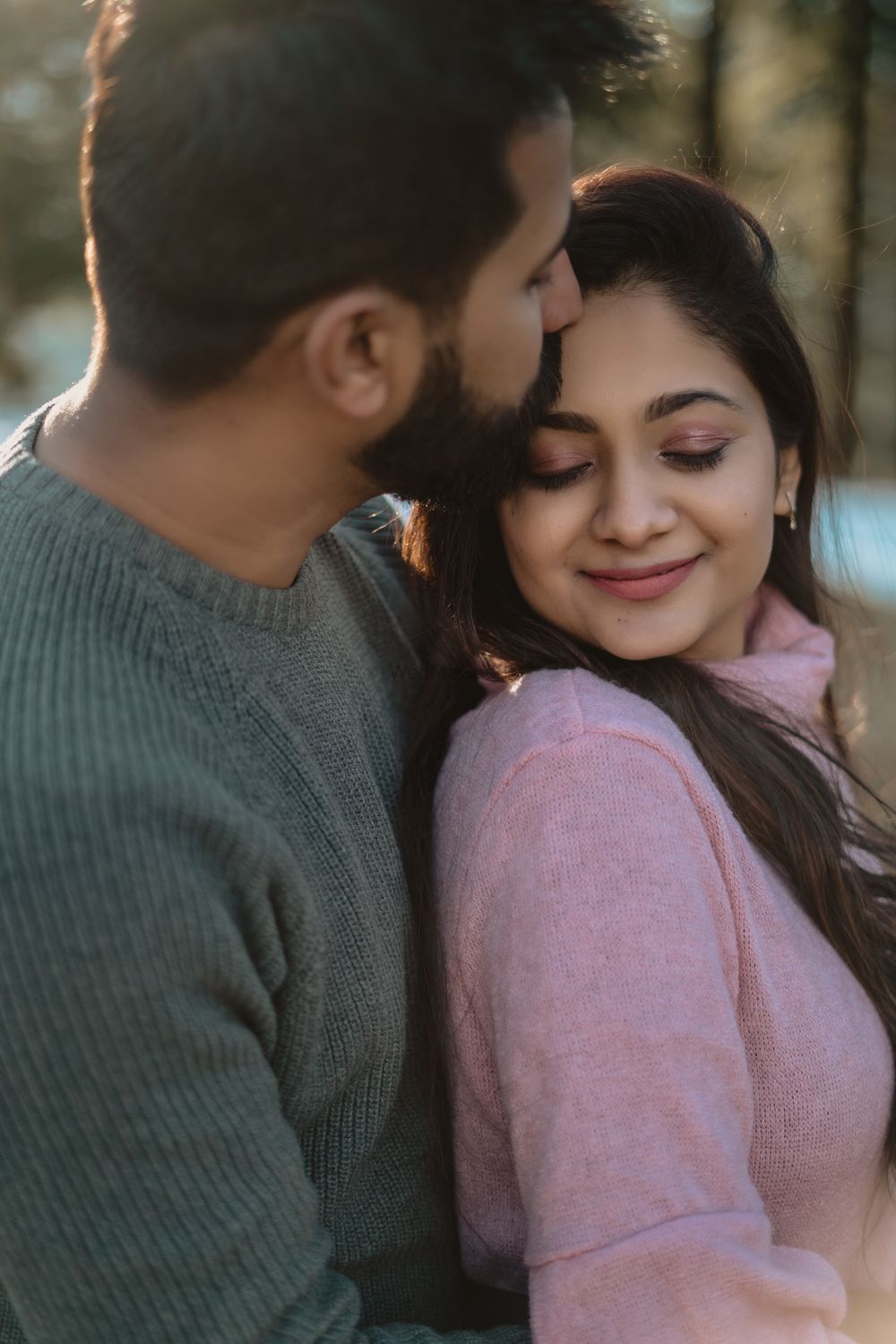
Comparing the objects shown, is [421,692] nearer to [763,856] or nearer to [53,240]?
[763,856]

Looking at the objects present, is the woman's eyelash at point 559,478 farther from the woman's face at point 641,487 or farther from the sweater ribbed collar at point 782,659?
the sweater ribbed collar at point 782,659

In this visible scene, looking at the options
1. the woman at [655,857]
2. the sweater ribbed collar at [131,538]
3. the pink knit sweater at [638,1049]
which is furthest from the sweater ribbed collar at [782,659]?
the sweater ribbed collar at [131,538]

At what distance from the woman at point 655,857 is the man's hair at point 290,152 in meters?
0.38

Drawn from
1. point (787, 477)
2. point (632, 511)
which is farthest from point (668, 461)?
point (787, 477)

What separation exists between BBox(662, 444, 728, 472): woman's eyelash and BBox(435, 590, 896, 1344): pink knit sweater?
364 mm

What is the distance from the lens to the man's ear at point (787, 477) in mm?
2070

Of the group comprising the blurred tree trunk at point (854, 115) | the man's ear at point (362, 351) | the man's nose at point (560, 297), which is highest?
the man's ear at point (362, 351)

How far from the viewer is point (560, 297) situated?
168 centimetres

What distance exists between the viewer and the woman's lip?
1.79m

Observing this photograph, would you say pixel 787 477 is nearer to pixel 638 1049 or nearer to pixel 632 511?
pixel 632 511

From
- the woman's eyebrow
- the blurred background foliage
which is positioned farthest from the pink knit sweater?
the blurred background foliage

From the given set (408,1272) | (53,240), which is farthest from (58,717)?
(53,240)

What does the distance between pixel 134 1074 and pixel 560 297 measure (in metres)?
1.12

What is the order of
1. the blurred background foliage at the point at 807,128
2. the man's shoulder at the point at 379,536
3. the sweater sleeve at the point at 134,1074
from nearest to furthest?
the sweater sleeve at the point at 134,1074, the man's shoulder at the point at 379,536, the blurred background foliage at the point at 807,128
